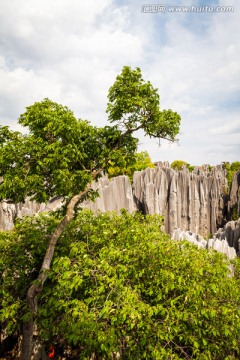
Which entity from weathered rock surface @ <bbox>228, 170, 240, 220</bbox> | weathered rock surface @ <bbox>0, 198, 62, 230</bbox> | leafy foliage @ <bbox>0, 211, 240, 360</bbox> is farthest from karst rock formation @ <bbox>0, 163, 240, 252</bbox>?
leafy foliage @ <bbox>0, 211, 240, 360</bbox>

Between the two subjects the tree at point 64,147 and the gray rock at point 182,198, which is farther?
the gray rock at point 182,198

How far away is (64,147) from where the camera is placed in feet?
29.4

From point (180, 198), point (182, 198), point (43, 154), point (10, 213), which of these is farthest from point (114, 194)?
point (43, 154)

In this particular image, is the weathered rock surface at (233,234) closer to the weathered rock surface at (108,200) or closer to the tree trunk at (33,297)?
the weathered rock surface at (108,200)

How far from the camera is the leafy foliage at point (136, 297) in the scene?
675cm

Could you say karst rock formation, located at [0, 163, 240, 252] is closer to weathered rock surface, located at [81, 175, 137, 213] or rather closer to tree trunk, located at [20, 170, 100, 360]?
weathered rock surface, located at [81, 175, 137, 213]

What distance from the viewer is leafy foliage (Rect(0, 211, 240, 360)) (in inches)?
266

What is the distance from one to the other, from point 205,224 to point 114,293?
4087 cm

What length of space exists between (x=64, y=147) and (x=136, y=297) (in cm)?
526

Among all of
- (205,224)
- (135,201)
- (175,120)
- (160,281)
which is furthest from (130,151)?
(205,224)

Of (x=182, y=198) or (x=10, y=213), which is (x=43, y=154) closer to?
(x=10, y=213)

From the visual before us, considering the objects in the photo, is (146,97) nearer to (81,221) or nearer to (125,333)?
(81,221)

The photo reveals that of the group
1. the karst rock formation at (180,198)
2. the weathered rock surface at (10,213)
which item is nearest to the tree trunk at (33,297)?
the weathered rock surface at (10,213)

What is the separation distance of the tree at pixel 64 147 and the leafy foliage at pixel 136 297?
1.43m
